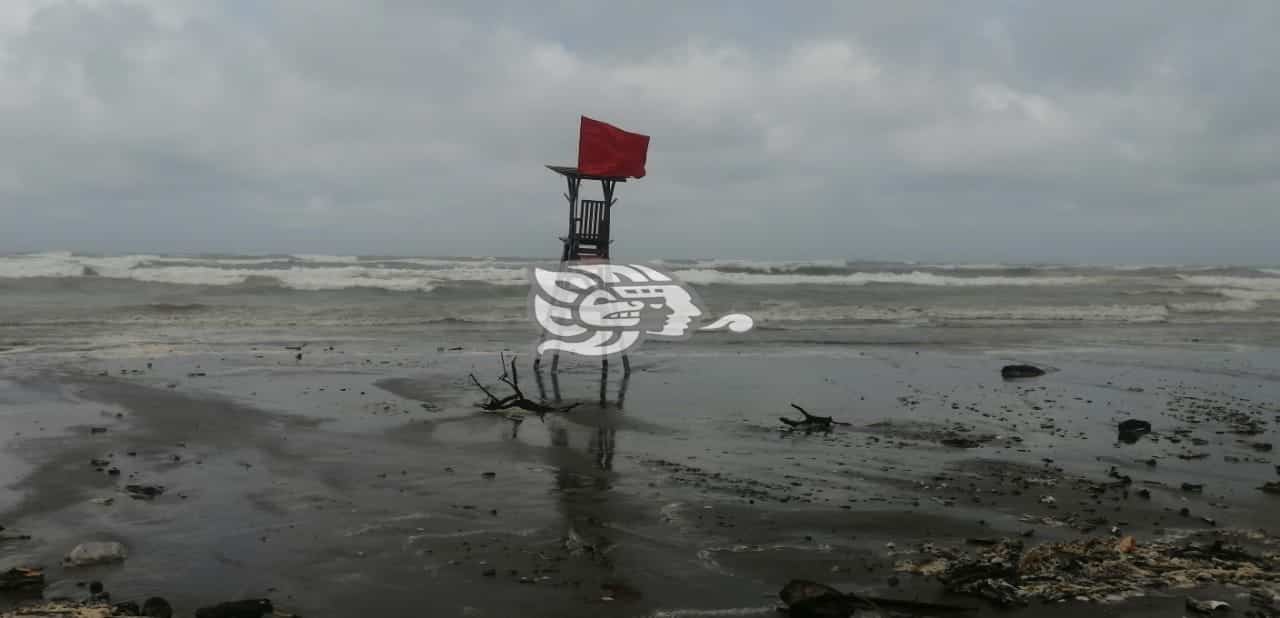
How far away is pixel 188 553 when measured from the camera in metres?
6.09

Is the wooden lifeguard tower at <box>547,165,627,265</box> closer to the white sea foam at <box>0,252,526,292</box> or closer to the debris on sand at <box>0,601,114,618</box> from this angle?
the debris on sand at <box>0,601,114,618</box>

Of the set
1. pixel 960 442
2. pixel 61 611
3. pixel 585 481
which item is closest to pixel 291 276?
pixel 585 481

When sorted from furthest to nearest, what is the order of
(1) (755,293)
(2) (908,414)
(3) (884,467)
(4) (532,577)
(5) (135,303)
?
1. (1) (755,293)
2. (5) (135,303)
3. (2) (908,414)
4. (3) (884,467)
5. (4) (532,577)

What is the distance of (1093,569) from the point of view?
5.76 meters

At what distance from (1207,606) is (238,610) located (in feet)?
19.6

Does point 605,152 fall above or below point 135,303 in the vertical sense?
above

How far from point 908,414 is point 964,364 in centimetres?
669

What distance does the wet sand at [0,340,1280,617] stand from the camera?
5656 mm

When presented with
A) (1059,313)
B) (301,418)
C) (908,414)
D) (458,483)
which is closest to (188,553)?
(458,483)

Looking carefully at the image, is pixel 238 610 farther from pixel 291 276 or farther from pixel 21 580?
pixel 291 276

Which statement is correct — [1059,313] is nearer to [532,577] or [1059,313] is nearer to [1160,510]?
[1160,510]

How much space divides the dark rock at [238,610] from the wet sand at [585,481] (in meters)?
0.24

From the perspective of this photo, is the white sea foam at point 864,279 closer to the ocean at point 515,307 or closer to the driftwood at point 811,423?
the ocean at point 515,307

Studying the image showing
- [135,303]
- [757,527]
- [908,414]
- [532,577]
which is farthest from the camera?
[135,303]
